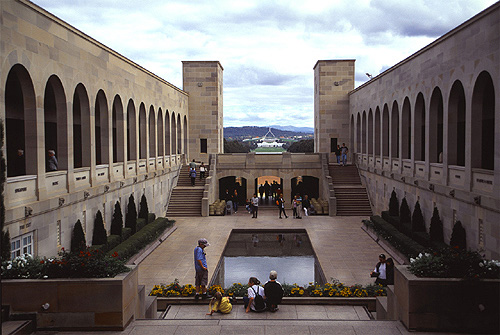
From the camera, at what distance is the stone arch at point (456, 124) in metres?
20.3

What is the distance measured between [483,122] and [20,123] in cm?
1826

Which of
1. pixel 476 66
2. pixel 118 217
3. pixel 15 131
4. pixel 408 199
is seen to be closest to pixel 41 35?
pixel 15 131

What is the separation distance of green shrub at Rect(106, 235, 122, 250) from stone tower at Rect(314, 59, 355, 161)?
27867mm

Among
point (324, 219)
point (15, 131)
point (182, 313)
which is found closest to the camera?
point (182, 313)

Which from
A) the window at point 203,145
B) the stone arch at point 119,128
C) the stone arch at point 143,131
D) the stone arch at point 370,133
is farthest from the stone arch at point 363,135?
the stone arch at point 119,128

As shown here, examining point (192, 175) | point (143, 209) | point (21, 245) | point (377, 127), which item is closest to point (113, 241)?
point (143, 209)

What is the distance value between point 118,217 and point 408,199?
1485cm

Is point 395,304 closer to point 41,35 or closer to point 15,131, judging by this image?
point 41,35

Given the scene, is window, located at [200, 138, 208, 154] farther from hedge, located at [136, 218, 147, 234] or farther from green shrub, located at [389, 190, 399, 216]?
green shrub, located at [389, 190, 399, 216]

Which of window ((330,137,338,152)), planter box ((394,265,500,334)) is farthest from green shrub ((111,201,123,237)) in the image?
window ((330,137,338,152))

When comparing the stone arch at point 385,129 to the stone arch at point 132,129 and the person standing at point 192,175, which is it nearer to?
the person standing at point 192,175

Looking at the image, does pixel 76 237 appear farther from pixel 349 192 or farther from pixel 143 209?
pixel 349 192

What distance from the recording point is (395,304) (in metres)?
11.0

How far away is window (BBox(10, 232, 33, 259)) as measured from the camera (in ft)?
47.1
